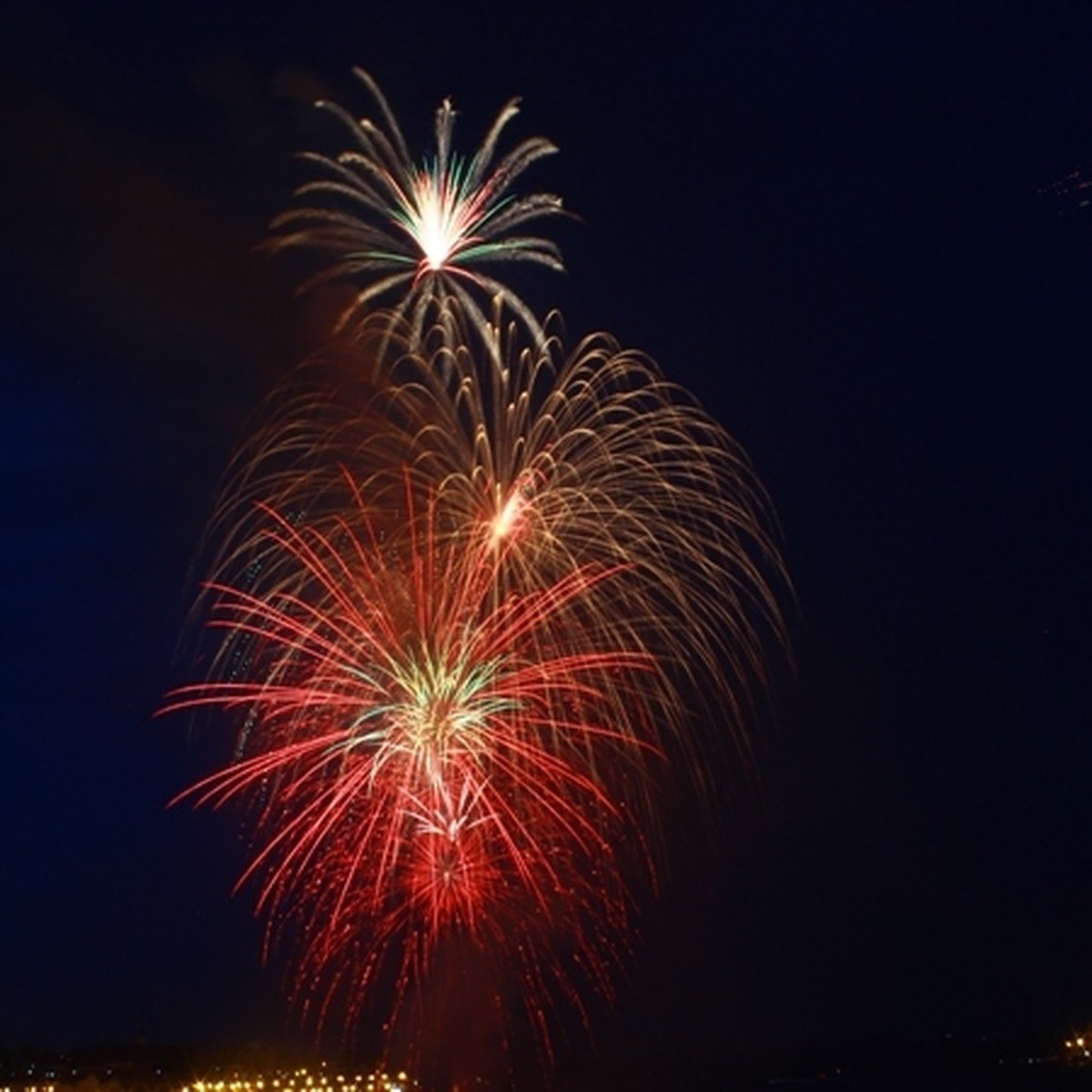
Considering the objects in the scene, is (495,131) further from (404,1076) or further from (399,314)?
(404,1076)

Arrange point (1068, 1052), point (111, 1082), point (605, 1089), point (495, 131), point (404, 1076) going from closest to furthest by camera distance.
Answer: point (495, 131)
point (111, 1082)
point (404, 1076)
point (605, 1089)
point (1068, 1052)

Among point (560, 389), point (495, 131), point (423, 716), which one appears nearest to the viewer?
point (495, 131)

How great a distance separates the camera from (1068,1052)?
14312 centimetres

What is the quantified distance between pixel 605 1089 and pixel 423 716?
11873cm

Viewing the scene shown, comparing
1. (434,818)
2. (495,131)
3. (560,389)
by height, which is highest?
(495,131)

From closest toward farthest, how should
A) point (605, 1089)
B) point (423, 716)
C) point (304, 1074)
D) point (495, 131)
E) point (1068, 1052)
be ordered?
point (495, 131) → point (423, 716) → point (304, 1074) → point (605, 1089) → point (1068, 1052)

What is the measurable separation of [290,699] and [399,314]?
5.64 meters

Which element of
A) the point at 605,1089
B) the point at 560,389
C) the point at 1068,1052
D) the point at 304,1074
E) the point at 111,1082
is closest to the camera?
the point at 560,389

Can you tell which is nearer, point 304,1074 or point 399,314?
point 399,314

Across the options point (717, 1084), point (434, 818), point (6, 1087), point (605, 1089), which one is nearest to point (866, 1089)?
point (717, 1084)

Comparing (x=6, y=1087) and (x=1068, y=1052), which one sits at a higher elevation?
(x=1068, y=1052)

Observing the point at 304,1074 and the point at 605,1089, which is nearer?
the point at 304,1074

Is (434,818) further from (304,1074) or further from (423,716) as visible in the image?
(304,1074)

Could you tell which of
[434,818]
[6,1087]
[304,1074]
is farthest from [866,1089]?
[434,818]
